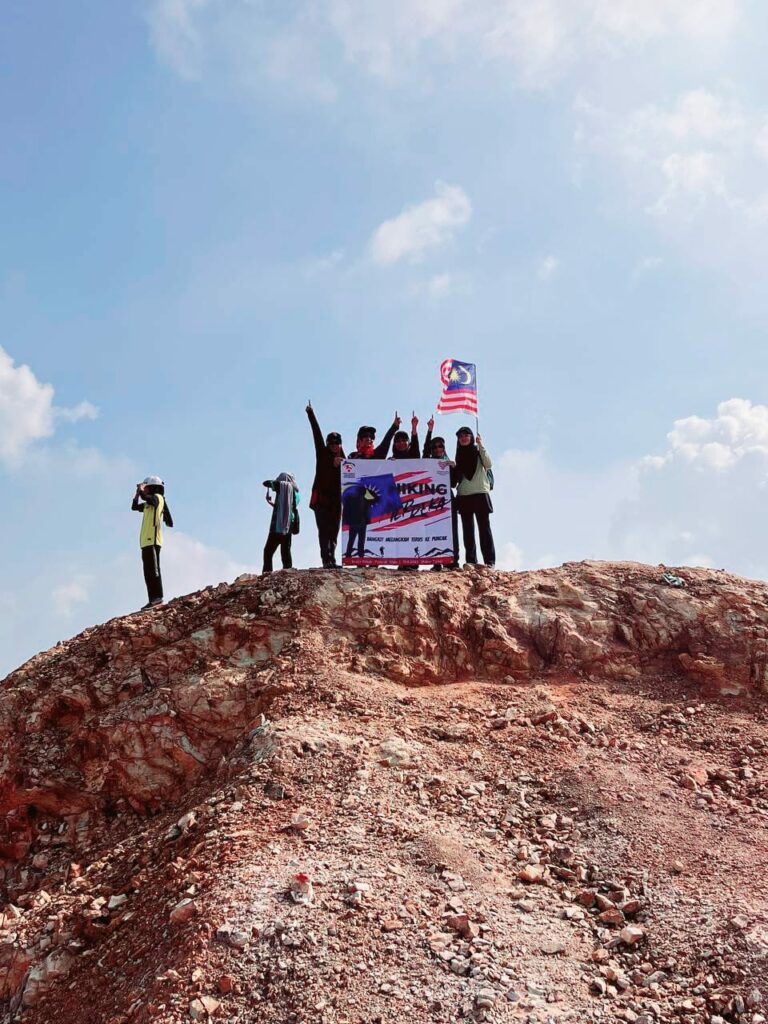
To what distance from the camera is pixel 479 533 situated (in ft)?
38.5

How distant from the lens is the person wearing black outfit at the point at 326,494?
11641 millimetres

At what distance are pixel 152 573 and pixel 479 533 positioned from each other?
4840 millimetres

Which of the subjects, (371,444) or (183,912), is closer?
(183,912)

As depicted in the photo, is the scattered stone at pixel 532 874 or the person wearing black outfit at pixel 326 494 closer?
the scattered stone at pixel 532 874

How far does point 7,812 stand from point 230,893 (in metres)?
4.44

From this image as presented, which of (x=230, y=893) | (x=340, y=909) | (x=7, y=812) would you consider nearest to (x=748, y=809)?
(x=340, y=909)

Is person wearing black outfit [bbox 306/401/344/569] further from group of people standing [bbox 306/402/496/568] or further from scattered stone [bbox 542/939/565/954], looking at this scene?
scattered stone [bbox 542/939/565/954]

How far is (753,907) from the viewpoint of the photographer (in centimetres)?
650

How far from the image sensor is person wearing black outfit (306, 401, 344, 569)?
38.2ft

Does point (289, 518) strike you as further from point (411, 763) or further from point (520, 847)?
point (520, 847)

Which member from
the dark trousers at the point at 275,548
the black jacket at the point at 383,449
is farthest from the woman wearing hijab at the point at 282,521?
the black jacket at the point at 383,449

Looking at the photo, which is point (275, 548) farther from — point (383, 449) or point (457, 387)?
point (457, 387)

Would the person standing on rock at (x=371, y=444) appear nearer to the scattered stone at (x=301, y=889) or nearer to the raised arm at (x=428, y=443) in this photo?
the raised arm at (x=428, y=443)

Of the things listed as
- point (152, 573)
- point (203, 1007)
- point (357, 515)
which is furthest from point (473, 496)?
point (203, 1007)
